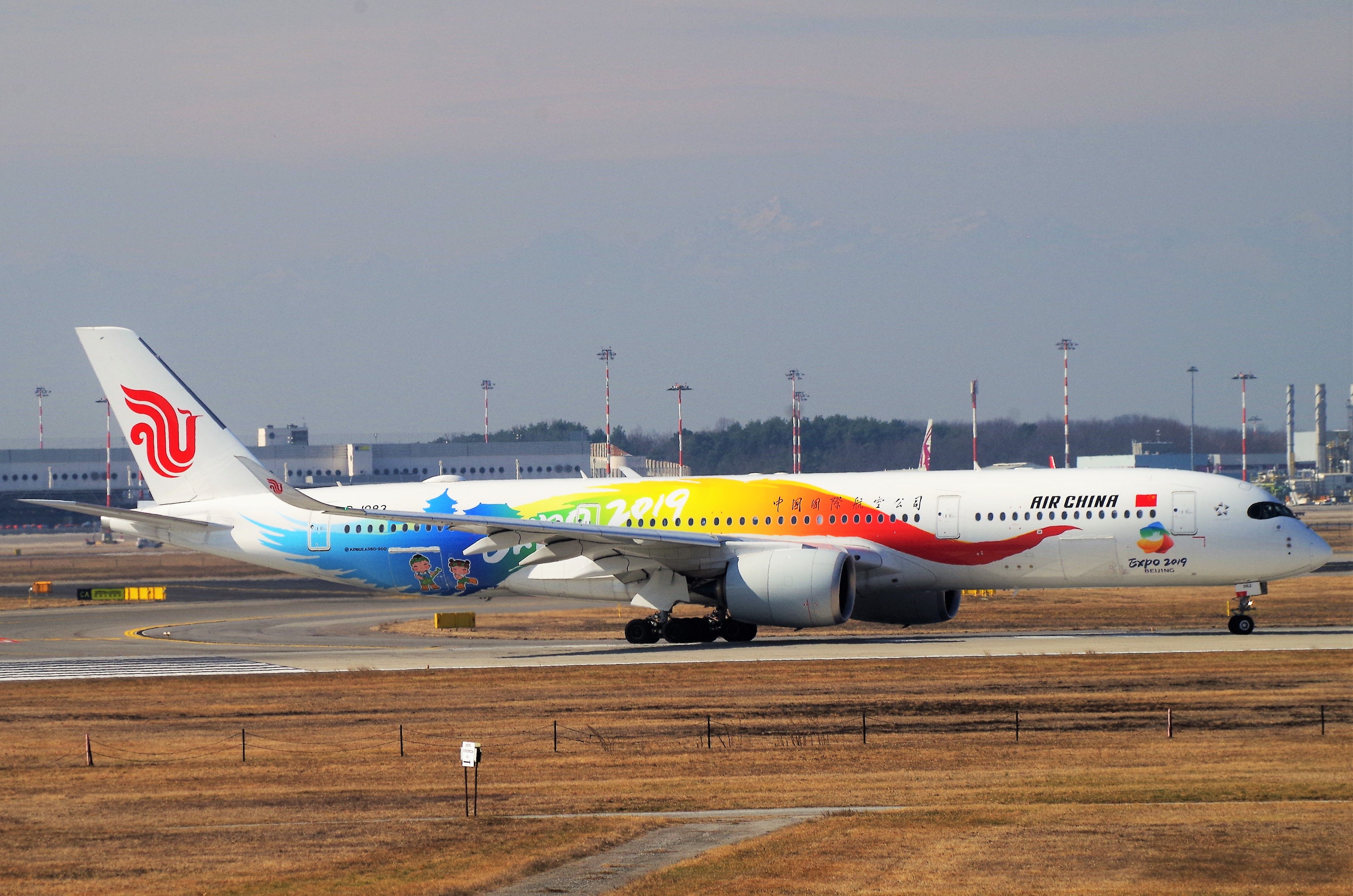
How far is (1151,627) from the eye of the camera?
4584 centimetres

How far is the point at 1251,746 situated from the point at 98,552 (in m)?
→ 116

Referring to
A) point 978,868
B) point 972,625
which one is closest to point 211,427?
point 972,625

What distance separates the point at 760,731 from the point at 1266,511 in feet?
64.9

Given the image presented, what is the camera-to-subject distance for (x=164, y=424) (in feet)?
155

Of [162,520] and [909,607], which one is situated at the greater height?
[162,520]

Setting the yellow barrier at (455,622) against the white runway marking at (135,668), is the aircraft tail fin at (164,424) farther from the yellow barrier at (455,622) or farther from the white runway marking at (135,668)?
the yellow barrier at (455,622)

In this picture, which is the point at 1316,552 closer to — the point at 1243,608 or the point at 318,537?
the point at 1243,608

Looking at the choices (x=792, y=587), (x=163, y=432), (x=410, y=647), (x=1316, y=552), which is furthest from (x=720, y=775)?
(x=163, y=432)

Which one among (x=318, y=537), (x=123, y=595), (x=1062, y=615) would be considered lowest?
(x=123, y=595)

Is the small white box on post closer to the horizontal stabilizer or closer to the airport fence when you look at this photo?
the airport fence

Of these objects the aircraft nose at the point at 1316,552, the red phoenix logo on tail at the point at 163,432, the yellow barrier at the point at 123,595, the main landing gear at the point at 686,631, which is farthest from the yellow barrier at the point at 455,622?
the aircraft nose at the point at 1316,552

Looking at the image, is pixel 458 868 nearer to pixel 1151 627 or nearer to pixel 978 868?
pixel 978 868

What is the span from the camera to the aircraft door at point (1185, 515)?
132 ft

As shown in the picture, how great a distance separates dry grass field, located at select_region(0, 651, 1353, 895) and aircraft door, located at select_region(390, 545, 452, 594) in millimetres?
9252
